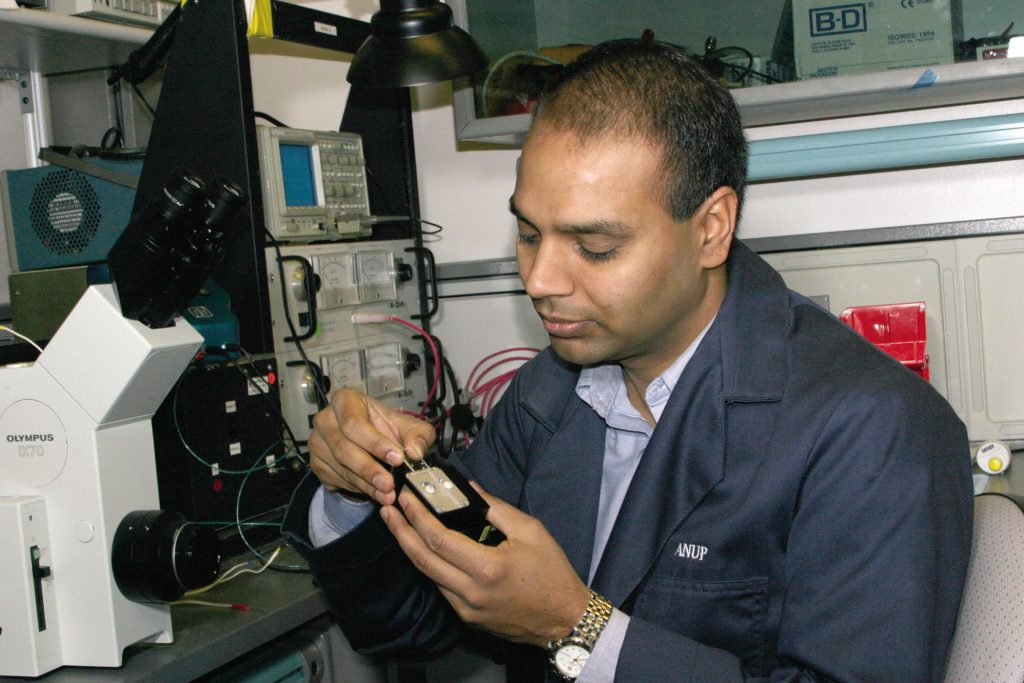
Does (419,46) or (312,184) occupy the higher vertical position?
(419,46)

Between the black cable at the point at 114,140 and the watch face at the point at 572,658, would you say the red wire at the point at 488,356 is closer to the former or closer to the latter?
the black cable at the point at 114,140

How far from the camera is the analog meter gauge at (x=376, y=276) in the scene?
2092 millimetres

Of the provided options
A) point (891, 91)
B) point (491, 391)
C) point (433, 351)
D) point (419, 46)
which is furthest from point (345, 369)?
point (891, 91)

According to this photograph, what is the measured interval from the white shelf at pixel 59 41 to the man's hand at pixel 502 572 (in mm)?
1241

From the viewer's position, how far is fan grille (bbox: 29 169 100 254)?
5.65 ft

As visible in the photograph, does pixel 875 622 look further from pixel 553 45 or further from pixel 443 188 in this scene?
pixel 443 188

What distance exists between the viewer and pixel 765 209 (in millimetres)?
2148

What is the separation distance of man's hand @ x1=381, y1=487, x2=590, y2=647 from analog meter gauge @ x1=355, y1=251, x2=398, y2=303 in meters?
1.15

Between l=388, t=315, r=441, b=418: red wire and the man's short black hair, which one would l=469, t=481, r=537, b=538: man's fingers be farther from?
l=388, t=315, r=441, b=418: red wire

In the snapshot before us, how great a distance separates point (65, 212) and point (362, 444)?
38.3 inches

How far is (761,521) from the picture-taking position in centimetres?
106

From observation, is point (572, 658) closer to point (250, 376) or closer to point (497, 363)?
point (250, 376)

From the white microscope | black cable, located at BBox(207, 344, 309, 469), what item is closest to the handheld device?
the white microscope

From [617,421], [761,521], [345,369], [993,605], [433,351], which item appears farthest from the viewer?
[433,351]
